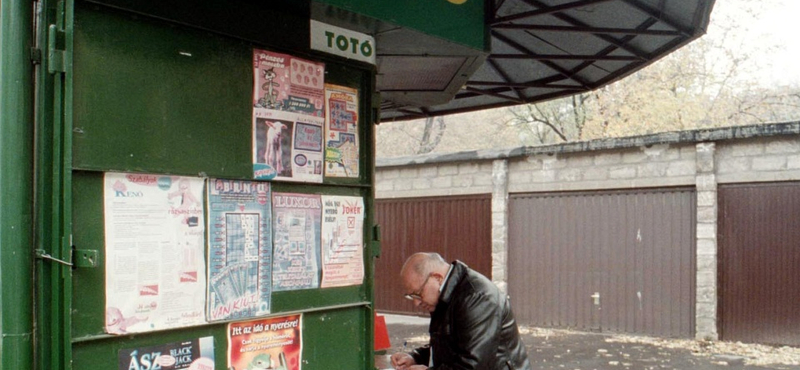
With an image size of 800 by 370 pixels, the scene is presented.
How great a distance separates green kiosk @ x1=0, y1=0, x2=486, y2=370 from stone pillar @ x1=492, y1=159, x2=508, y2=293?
862 centimetres

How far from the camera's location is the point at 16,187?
265 centimetres

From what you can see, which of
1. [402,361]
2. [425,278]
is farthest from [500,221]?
[425,278]

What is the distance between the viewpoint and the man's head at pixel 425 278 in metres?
3.56

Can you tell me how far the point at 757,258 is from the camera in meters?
9.91

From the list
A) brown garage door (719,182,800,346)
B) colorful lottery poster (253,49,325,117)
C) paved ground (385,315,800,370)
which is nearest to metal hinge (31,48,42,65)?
colorful lottery poster (253,49,325,117)

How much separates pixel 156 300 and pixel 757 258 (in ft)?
29.9

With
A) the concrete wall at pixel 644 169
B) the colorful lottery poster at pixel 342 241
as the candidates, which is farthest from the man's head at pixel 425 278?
the concrete wall at pixel 644 169

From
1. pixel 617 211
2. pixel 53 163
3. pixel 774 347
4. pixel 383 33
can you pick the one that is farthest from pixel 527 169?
pixel 53 163

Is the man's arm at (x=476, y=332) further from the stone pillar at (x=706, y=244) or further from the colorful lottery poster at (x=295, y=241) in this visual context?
the stone pillar at (x=706, y=244)

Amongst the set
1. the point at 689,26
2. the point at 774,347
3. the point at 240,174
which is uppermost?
the point at 689,26

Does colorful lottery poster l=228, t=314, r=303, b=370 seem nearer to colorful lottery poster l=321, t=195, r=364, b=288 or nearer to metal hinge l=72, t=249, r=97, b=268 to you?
colorful lottery poster l=321, t=195, r=364, b=288

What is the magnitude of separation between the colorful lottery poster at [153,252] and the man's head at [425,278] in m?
1.01

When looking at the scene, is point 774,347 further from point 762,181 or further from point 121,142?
point 121,142

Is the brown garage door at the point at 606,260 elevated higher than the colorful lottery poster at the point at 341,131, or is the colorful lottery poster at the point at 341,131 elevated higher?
the colorful lottery poster at the point at 341,131
